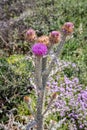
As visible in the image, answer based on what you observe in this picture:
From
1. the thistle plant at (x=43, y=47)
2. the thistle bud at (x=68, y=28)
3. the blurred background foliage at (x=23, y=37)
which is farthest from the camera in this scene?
the blurred background foliage at (x=23, y=37)

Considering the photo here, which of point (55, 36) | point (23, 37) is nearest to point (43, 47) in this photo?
point (55, 36)

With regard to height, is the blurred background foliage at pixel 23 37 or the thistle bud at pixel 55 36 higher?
the blurred background foliage at pixel 23 37

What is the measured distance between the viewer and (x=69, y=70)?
599cm

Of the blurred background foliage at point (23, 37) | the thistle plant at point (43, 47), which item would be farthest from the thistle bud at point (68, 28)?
the blurred background foliage at point (23, 37)

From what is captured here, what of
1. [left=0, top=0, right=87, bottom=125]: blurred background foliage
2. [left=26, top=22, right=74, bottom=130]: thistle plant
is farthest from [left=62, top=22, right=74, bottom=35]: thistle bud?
[left=0, top=0, right=87, bottom=125]: blurred background foliage

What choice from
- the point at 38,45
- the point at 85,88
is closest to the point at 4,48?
the point at 85,88

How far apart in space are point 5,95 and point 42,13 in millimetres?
3302

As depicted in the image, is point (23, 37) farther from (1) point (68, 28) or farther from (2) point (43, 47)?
(2) point (43, 47)

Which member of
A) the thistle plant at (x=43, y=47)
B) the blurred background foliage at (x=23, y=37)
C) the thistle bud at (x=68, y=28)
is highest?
the blurred background foliage at (x=23, y=37)

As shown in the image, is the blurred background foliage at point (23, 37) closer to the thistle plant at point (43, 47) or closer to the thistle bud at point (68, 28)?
the thistle plant at point (43, 47)

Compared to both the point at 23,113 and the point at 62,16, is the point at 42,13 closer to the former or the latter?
the point at 62,16

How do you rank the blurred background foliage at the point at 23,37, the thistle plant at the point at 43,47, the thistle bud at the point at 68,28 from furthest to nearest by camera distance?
the blurred background foliage at the point at 23,37 < the thistle bud at the point at 68,28 < the thistle plant at the point at 43,47

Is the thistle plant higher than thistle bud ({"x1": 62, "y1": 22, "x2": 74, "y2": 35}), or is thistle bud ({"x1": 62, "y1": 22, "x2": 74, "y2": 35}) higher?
thistle bud ({"x1": 62, "y1": 22, "x2": 74, "y2": 35})

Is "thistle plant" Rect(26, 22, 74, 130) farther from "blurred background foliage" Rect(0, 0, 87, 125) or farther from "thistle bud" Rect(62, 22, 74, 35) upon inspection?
"blurred background foliage" Rect(0, 0, 87, 125)
